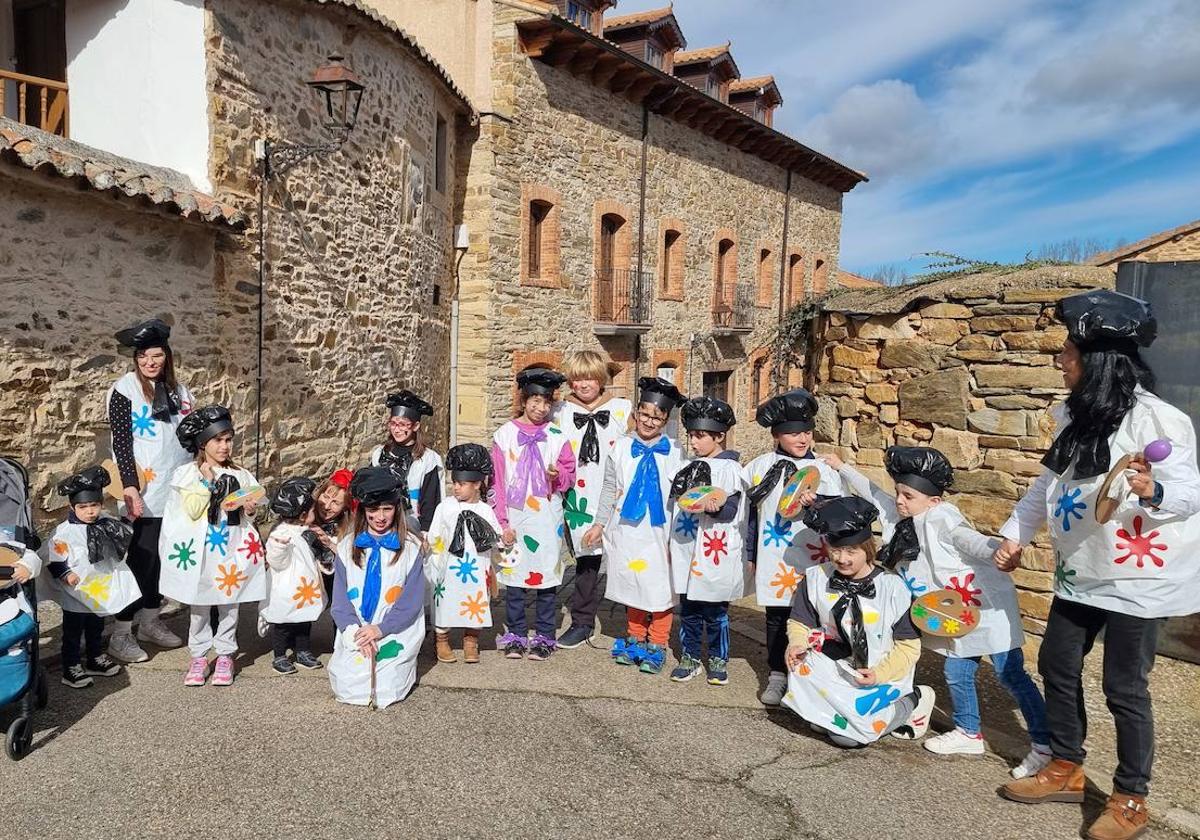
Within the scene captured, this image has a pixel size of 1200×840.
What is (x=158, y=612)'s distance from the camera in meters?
4.81

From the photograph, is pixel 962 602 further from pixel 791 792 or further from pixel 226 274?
pixel 226 274

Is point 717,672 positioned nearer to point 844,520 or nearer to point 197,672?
point 844,520

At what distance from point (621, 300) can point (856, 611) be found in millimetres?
12213

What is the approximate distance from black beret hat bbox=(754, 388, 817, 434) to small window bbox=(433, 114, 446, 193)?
27.2 feet

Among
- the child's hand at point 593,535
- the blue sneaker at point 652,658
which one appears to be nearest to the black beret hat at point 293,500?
the child's hand at point 593,535

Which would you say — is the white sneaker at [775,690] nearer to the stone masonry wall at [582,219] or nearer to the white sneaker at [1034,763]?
the white sneaker at [1034,763]

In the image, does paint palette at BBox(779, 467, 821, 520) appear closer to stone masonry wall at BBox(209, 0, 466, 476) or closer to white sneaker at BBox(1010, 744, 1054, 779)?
white sneaker at BBox(1010, 744, 1054, 779)

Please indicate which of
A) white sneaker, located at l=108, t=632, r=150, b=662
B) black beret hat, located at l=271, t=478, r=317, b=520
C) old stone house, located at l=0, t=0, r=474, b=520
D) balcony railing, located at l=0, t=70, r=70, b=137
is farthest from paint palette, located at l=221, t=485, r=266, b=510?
balcony railing, located at l=0, t=70, r=70, b=137

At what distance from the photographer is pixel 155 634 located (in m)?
4.80

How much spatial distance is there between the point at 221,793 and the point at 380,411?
22.4ft

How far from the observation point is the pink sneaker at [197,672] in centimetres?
422

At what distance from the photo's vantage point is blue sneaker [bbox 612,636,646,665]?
476cm

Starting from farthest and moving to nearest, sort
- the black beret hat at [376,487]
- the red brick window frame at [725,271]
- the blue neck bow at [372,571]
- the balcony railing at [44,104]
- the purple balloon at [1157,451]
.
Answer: the red brick window frame at [725,271] → the balcony railing at [44,104] → the blue neck bow at [372,571] → the black beret hat at [376,487] → the purple balloon at [1157,451]

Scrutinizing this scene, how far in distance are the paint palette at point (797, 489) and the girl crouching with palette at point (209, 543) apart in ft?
8.83
